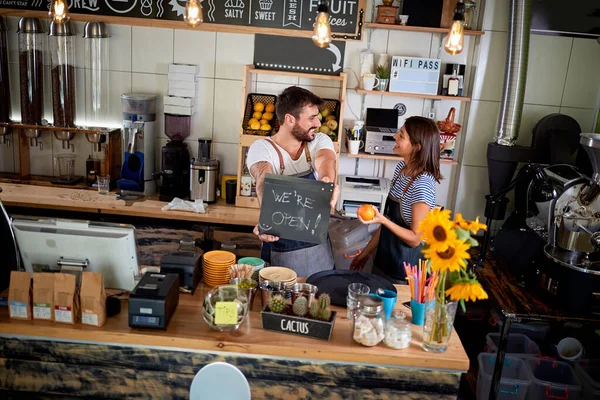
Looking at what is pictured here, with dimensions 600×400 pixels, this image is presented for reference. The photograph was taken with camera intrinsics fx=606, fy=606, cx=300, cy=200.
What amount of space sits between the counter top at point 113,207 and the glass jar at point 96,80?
688 mm

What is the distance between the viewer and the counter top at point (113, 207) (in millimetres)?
4301

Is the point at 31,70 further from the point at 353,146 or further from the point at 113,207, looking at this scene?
the point at 353,146

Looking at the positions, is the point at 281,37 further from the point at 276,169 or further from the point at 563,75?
the point at 563,75

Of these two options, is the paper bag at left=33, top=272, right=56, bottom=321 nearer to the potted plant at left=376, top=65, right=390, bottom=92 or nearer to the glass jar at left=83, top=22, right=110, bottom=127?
the glass jar at left=83, top=22, right=110, bottom=127

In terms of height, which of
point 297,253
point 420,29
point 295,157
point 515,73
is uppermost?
point 420,29

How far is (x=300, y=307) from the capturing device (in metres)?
2.37

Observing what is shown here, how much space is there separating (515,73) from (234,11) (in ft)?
6.79

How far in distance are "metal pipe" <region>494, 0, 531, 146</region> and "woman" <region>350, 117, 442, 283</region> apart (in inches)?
50.8

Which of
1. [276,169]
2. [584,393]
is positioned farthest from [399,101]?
[584,393]

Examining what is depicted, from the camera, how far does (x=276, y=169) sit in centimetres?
322

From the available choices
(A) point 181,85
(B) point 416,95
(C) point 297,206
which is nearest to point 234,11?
(A) point 181,85

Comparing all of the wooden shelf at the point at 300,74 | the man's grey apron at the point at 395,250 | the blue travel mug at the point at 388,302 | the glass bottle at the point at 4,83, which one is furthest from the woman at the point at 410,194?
the glass bottle at the point at 4,83

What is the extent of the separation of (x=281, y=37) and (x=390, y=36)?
32.3 inches

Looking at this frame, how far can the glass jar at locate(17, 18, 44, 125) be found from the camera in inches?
177
